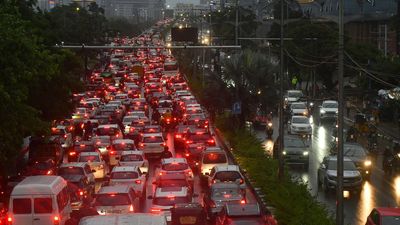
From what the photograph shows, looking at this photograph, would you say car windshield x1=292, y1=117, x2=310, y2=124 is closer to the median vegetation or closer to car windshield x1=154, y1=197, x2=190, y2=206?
the median vegetation

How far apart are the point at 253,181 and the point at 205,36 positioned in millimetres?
104013

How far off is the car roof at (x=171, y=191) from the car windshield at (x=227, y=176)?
3.75 meters


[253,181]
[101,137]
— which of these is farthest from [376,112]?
[253,181]

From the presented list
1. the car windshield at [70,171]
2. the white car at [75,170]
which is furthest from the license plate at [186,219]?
the car windshield at [70,171]

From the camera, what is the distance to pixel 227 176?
27203 millimetres

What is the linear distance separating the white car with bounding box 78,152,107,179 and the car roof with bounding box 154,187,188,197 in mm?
9217

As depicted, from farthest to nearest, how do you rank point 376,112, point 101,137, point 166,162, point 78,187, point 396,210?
point 376,112
point 101,137
point 166,162
point 78,187
point 396,210

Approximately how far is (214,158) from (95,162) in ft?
15.2

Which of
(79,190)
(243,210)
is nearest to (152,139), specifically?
(79,190)

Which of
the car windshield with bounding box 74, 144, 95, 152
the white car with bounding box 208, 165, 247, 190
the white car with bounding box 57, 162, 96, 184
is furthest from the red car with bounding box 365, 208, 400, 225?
the car windshield with bounding box 74, 144, 95, 152

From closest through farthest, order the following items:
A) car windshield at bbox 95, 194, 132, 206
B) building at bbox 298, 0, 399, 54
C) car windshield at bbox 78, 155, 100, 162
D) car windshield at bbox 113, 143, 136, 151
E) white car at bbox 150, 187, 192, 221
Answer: car windshield at bbox 95, 194, 132, 206 < white car at bbox 150, 187, 192, 221 < car windshield at bbox 78, 155, 100, 162 < car windshield at bbox 113, 143, 136, 151 < building at bbox 298, 0, 399, 54

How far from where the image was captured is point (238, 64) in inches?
1992

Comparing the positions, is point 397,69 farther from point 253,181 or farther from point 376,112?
point 253,181

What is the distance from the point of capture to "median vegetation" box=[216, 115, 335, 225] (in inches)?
819
